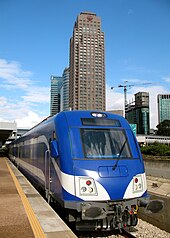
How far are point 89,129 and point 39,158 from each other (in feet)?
11.3

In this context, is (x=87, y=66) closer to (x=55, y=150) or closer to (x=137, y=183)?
(x=55, y=150)

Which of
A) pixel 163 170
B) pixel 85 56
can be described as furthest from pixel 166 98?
pixel 163 170

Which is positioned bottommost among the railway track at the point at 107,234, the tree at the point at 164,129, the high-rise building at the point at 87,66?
the railway track at the point at 107,234

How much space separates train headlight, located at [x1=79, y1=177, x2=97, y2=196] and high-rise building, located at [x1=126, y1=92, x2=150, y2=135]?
130146 millimetres

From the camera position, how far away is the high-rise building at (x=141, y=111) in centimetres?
13612

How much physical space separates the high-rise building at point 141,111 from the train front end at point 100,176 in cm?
12912

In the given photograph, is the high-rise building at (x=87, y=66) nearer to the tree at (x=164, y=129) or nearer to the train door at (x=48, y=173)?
the tree at (x=164, y=129)

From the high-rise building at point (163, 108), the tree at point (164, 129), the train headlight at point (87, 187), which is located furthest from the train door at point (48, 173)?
the high-rise building at point (163, 108)

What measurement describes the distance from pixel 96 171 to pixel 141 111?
135823 mm

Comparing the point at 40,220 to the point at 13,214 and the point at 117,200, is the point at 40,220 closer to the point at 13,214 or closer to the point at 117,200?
the point at 13,214

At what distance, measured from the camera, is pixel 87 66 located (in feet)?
402

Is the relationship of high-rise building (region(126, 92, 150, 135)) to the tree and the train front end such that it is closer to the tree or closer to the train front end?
the tree


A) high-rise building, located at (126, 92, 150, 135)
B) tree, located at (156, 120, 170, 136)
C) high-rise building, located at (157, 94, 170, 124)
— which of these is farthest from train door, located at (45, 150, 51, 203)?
high-rise building, located at (157, 94, 170, 124)

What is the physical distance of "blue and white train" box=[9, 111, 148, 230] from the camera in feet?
18.3
